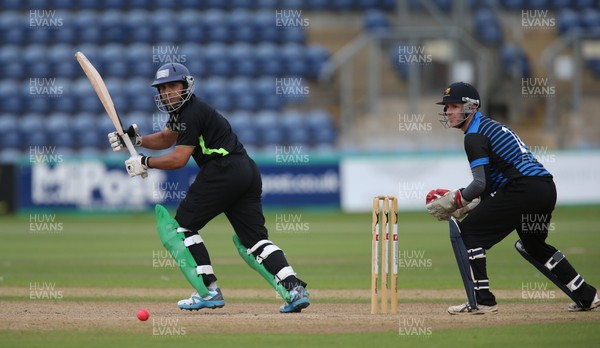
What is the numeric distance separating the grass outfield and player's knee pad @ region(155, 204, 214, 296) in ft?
3.95

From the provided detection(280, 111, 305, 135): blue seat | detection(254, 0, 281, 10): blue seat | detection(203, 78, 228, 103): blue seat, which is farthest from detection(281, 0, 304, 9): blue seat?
detection(280, 111, 305, 135): blue seat

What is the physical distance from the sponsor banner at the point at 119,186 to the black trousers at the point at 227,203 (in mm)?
16481

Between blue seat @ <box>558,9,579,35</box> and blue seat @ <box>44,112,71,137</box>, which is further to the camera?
blue seat @ <box>558,9,579,35</box>

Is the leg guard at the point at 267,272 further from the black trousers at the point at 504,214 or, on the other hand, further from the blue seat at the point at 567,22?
the blue seat at the point at 567,22

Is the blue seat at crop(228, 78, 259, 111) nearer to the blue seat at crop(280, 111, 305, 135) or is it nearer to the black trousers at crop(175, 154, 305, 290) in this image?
the blue seat at crop(280, 111, 305, 135)

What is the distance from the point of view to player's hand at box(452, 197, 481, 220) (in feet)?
32.0

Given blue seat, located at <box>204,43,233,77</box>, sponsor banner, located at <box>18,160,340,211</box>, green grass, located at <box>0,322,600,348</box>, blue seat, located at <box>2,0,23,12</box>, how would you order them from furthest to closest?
blue seat, located at <box>2,0,23,12</box> → blue seat, located at <box>204,43,233,77</box> → sponsor banner, located at <box>18,160,340,211</box> → green grass, located at <box>0,322,600,348</box>

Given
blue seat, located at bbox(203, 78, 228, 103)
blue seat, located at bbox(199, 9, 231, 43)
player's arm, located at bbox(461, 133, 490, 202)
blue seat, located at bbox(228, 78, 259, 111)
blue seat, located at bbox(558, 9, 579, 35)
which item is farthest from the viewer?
blue seat, located at bbox(199, 9, 231, 43)

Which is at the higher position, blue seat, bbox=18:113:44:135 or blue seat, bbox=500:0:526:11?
blue seat, bbox=500:0:526:11

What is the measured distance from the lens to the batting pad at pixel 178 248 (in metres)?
9.53

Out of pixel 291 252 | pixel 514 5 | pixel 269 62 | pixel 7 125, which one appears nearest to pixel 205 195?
pixel 291 252

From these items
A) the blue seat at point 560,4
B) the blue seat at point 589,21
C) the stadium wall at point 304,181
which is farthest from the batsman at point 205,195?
the blue seat at point 560,4

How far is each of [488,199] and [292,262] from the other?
24.0ft

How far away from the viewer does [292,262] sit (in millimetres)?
16453
